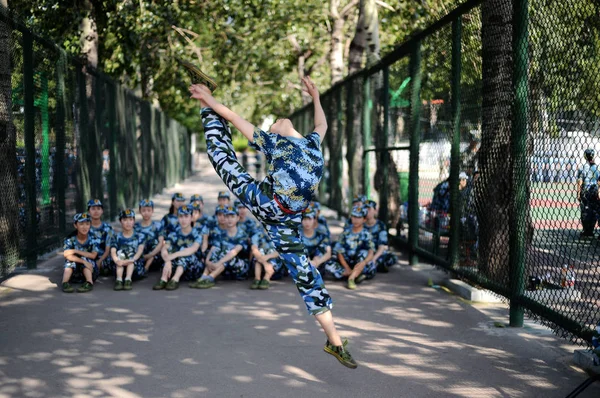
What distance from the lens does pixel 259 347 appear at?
19.0 ft

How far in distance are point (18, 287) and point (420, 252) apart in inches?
199

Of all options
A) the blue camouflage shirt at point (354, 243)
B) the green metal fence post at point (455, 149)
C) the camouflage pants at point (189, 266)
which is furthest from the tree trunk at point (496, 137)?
the camouflage pants at point (189, 266)

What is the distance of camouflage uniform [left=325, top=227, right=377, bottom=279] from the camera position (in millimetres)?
8984

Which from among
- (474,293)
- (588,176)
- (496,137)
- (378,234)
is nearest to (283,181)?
(588,176)

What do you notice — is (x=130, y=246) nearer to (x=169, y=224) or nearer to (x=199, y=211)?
(x=169, y=224)

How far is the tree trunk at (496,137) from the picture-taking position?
267 inches

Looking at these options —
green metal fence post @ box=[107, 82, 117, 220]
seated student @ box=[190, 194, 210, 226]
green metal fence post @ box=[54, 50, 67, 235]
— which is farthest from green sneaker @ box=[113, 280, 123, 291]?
green metal fence post @ box=[107, 82, 117, 220]

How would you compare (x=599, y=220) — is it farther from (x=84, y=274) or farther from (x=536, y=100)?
(x=84, y=274)

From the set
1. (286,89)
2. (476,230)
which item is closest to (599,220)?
(476,230)

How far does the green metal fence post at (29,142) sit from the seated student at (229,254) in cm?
215

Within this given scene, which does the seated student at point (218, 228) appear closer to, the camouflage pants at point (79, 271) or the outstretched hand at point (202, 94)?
the camouflage pants at point (79, 271)

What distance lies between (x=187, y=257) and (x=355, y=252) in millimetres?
2089

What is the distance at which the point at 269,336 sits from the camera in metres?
6.17

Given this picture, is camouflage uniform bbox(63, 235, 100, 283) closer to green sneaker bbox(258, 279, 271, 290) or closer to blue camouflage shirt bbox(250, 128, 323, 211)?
green sneaker bbox(258, 279, 271, 290)
